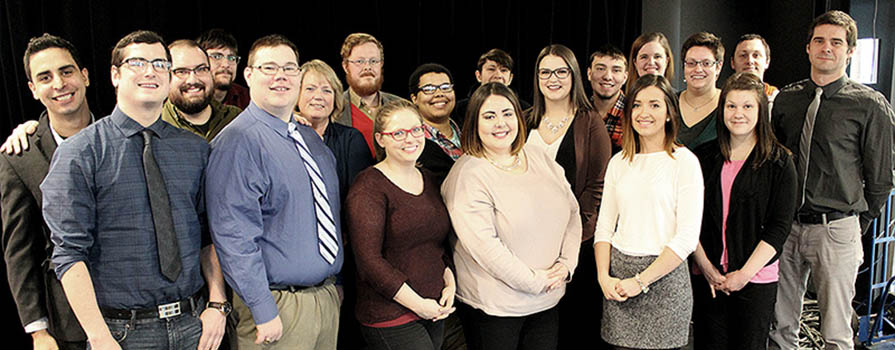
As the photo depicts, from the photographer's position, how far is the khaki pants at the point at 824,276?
9.78 feet

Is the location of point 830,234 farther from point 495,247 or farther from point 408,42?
point 408,42

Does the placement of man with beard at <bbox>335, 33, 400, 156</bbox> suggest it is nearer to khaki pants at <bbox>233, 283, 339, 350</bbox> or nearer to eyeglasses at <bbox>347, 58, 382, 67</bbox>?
eyeglasses at <bbox>347, 58, 382, 67</bbox>

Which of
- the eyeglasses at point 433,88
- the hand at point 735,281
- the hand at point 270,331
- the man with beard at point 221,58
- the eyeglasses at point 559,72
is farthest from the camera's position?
the man with beard at point 221,58

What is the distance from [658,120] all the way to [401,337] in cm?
128

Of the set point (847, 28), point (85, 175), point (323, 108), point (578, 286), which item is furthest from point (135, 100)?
point (847, 28)

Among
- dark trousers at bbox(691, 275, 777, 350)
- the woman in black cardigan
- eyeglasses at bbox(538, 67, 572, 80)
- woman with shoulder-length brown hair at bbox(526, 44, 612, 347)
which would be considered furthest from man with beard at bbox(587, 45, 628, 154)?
dark trousers at bbox(691, 275, 777, 350)

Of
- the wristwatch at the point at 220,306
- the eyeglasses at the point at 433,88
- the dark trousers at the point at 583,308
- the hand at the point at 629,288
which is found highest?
the eyeglasses at the point at 433,88

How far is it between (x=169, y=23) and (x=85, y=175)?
2192 mm

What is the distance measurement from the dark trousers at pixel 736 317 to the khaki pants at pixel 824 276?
478 mm

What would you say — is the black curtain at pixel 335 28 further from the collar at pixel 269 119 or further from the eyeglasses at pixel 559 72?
the collar at pixel 269 119

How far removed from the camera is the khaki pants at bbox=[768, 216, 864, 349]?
298 centimetres

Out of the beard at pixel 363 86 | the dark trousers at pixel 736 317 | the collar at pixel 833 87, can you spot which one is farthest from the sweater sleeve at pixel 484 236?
the collar at pixel 833 87

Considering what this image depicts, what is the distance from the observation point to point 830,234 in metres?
2.98

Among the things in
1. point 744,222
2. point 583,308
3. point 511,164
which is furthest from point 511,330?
point 744,222
